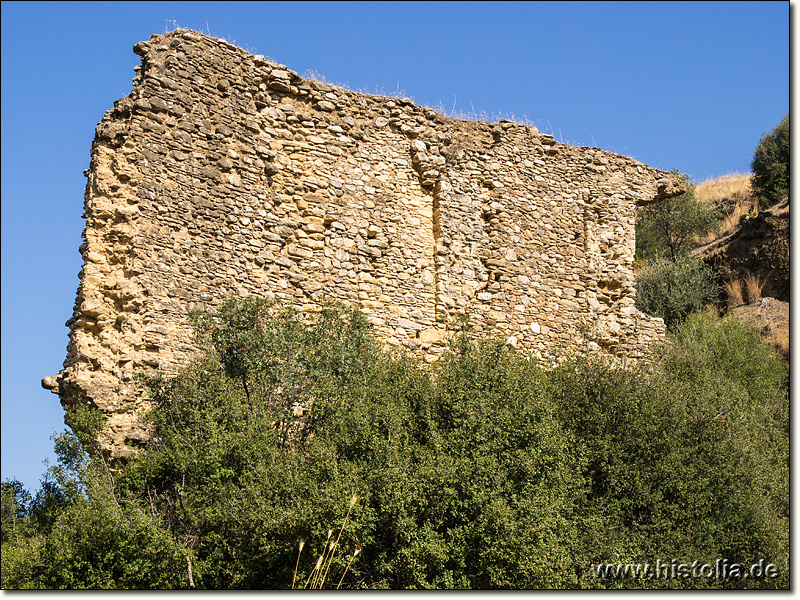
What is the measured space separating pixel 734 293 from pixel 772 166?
6645 mm

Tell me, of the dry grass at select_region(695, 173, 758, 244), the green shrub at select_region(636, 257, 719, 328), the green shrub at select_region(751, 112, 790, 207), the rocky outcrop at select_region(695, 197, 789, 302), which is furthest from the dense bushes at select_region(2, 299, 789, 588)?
the dry grass at select_region(695, 173, 758, 244)

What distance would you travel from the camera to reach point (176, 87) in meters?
10.8

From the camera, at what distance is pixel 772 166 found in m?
23.9

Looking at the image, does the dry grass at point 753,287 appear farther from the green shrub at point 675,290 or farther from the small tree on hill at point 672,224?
the small tree on hill at point 672,224

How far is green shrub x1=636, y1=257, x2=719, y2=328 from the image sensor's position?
19.0 m

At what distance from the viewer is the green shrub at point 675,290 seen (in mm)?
18953

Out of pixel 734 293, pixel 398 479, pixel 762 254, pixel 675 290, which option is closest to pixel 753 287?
pixel 734 293

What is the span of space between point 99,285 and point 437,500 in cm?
472

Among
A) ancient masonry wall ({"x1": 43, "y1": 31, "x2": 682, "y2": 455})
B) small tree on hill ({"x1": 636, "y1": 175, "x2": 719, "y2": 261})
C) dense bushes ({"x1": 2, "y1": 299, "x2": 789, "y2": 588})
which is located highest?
small tree on hill ({"x1": 636, "y1": 175, "x2": 719, "y2": 261})

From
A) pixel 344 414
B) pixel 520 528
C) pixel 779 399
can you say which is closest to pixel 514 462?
pixel 520 528

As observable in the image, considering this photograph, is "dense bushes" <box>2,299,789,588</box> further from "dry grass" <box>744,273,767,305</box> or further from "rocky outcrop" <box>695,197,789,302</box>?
"rocky outcrop" <box>695,197,789,302</box>

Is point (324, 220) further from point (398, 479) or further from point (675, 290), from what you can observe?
point (675, 290)

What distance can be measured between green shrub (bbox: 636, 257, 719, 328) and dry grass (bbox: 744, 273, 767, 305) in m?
0.67

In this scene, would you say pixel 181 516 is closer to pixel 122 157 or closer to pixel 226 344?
pixel 226 344
